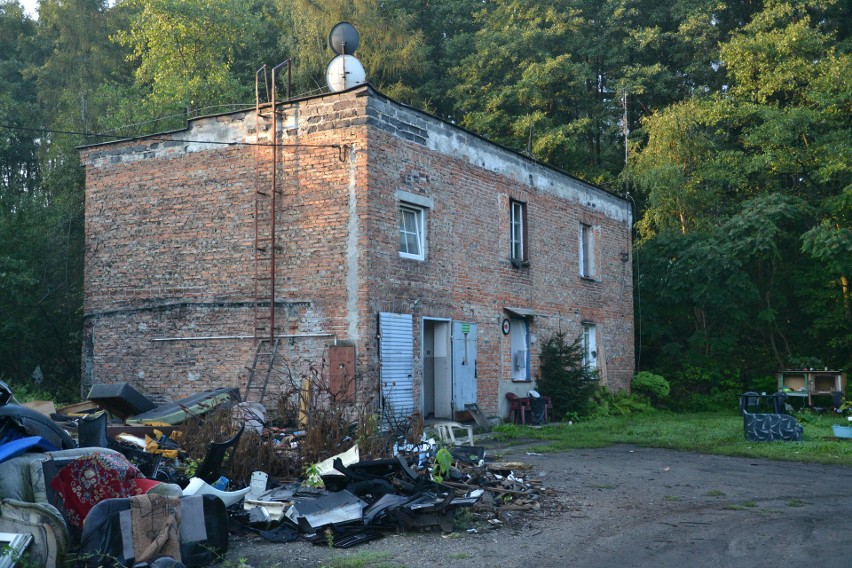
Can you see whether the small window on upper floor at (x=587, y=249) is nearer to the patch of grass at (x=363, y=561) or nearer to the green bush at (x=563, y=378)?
the green bush at (x=563, y=378)

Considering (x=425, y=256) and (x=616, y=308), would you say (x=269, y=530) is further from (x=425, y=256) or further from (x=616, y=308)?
(x=616, y=308)

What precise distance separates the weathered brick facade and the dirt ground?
5116 mm

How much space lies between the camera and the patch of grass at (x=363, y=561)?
683 cm

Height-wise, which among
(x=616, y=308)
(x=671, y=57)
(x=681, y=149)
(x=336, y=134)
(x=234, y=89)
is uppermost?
(x=671, y=57)

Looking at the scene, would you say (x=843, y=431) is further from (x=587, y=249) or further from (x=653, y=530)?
(x=653, y=530)

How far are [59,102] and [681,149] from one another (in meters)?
21.6

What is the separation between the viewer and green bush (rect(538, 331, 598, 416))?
1950cm

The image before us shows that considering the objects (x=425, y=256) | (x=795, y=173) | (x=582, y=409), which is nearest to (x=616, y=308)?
(x=582, y=409)

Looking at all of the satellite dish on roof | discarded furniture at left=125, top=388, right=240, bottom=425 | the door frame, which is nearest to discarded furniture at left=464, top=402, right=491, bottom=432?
the door frame

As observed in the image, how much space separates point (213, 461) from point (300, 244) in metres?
6.95

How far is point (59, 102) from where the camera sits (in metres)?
30.0

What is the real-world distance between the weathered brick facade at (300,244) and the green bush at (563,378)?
87 cm

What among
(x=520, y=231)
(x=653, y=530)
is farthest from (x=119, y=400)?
(x=520, y=231)

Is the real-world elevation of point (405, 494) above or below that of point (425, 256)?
below
